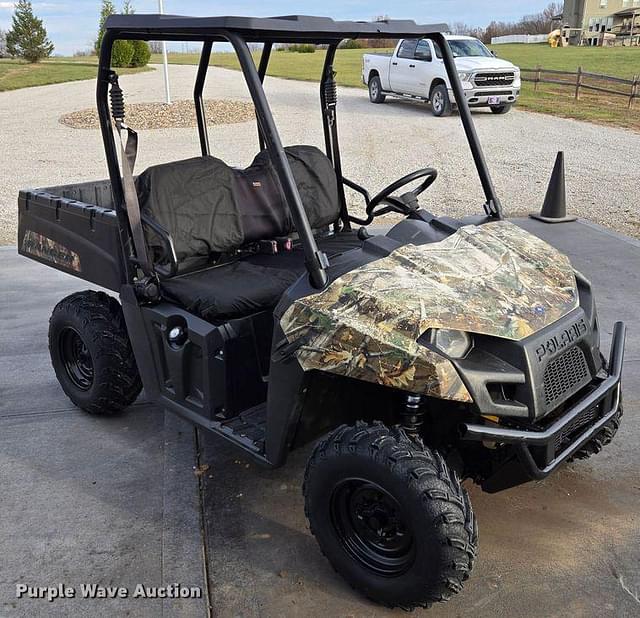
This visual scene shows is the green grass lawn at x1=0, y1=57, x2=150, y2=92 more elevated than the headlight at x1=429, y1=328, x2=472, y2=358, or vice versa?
the headlight at x1=429, y1=328, x2=472, y2=358

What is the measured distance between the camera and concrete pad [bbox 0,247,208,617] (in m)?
2.61

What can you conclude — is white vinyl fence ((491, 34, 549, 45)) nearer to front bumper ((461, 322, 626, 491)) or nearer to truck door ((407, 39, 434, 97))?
truck door ((407, 39, 434, 97))

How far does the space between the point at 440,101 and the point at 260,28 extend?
1408 cm

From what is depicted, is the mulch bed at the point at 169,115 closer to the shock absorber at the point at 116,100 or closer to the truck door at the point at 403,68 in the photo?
the truck door at the point at 403,68

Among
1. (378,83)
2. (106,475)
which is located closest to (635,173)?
(378,83)

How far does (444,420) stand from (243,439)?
2.61ft

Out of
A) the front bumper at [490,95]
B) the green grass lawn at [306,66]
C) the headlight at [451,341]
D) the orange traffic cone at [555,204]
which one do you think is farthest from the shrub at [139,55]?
the headlight at [451,341]

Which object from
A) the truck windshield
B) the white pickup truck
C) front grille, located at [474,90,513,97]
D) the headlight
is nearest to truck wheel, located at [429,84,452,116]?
the white pickup truck

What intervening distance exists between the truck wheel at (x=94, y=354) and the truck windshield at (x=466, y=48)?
13.6m

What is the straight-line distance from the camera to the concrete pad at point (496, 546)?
2.49 m

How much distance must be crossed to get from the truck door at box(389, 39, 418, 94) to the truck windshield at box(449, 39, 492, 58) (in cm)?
89

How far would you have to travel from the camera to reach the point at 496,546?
109 inches

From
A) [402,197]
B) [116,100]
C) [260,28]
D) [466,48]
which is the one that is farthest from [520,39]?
[260,28]

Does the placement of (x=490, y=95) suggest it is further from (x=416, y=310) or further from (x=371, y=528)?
(x=371, y=528)
